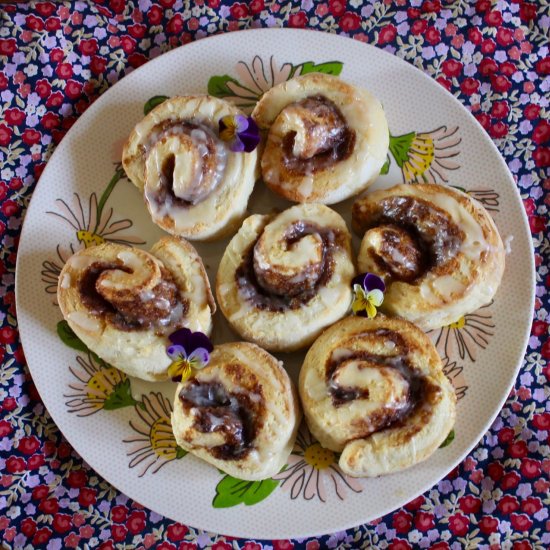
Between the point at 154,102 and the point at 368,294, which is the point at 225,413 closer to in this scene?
the point at 368,294

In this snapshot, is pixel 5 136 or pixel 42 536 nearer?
pixel 42 536

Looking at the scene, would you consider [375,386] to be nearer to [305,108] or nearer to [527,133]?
[305,108]

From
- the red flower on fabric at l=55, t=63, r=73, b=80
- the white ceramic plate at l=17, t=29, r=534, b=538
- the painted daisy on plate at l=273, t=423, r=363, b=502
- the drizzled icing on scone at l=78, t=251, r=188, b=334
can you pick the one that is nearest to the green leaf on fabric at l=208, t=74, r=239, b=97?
the white ceramic plate at l=17, t=29, r=534, b=538

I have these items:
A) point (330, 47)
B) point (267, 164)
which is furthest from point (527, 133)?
point (267, 164)

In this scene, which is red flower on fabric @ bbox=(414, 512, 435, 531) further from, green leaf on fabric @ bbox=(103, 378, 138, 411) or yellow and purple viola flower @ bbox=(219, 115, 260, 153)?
yellow and purple viola flower @ bbox=(219, 115, 260, 153)

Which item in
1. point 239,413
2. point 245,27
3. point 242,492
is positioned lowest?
point 242,492

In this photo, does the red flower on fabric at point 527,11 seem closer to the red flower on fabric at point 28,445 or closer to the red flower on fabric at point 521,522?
the red flower on fabric at point 521,522

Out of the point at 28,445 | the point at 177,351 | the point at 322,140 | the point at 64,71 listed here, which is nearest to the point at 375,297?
the point at 322,140

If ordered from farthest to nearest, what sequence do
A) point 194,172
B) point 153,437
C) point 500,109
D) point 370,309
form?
point 500,109, point 153,437, point 194,172, point 370,309
